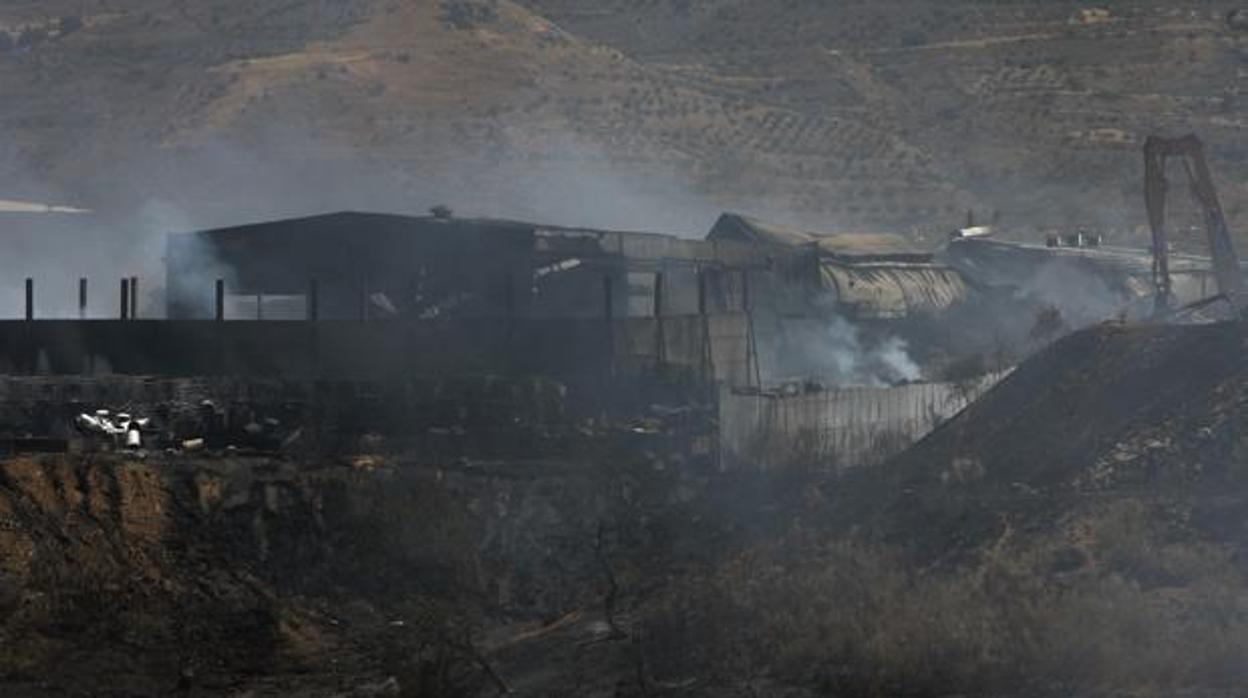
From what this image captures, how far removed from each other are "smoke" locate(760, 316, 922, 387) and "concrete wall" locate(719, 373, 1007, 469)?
675 centimetres

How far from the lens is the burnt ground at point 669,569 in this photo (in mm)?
22125

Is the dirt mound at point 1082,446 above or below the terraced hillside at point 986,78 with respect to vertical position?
below

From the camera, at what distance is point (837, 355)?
5525 cm

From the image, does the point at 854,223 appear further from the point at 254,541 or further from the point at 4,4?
the point at 254,541

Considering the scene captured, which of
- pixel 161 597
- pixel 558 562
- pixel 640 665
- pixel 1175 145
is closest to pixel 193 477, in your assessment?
pixel 161 597

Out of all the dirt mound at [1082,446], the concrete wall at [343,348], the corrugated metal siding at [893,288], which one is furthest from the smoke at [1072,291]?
the dirt mound at [1082,446]

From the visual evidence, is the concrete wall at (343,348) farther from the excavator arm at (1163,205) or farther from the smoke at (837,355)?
the excavator arm at (1163,205)

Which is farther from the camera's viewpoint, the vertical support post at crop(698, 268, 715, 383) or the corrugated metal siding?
the corrugated metal siding

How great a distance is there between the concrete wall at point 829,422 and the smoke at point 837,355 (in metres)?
6.75

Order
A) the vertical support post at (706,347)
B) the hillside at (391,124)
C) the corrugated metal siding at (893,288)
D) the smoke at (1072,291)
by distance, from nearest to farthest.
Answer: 1. the vertical support post at (706,347)
2. the corrugated metal siding at (893,288)
3. the smoke at (1072,291)
4. the hillside at (391,124)

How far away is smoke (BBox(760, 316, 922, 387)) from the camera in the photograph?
5134cm

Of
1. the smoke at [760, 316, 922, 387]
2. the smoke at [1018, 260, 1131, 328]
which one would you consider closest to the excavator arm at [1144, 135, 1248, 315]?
the smoke at [760, 316, 922, 387]

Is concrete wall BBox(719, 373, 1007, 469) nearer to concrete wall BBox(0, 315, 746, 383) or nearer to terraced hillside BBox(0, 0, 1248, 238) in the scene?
concrete wall BBox(0, 315, 746, 383)

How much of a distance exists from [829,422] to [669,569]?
40.3 ft
